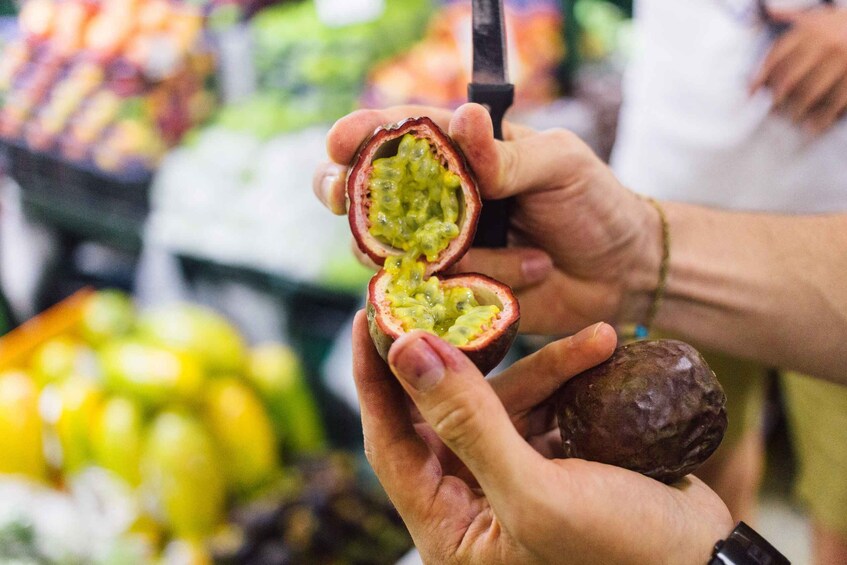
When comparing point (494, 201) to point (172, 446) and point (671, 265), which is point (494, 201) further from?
point (172, 446)

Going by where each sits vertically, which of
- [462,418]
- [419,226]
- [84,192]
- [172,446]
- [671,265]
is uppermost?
[419,226]

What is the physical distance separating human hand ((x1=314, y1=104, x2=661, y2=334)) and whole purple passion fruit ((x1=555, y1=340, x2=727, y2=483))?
1.50 ft

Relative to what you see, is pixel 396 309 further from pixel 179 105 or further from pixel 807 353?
pixel 179 105

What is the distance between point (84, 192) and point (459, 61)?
5.88 feet

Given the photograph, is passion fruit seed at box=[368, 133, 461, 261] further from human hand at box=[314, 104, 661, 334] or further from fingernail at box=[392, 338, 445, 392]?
fingernail at box=[392, 338, 445, 392]

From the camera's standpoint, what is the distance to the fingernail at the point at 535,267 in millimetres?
1829

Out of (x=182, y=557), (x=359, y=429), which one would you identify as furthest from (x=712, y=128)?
(x=182, y=557)

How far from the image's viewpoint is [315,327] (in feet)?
10.2

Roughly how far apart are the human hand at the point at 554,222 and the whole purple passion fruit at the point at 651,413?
459mm

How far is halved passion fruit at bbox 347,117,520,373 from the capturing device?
51.8 inches

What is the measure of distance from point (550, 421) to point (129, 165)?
89.8 inches

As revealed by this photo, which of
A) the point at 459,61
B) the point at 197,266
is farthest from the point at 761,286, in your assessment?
the point at 197,266

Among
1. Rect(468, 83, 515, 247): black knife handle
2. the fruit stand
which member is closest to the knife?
Rect(468, 83, 515, 247): black knife handle

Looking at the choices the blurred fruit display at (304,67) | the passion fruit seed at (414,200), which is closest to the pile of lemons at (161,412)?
the blurred fruit display at (304,67)
